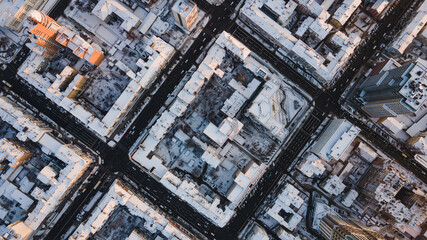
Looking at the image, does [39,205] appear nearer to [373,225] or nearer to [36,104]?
[36,104]

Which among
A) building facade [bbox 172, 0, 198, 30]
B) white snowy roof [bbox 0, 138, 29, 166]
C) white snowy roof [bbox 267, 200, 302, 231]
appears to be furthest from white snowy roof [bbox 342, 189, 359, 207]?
white snowy roof [bbox 0, 138, 29, 166]

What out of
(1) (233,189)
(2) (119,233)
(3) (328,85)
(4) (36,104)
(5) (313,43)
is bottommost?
(2) (119,233)

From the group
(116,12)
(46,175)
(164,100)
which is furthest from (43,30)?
(46,175)

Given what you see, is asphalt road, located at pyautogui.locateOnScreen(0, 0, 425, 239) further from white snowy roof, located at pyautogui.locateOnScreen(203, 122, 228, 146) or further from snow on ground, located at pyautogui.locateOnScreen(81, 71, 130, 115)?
white snowy roof, located at pyautogui.locateOnScreen(203, 122, 228, 146)

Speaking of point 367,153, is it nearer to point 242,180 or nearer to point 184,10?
point 242,180

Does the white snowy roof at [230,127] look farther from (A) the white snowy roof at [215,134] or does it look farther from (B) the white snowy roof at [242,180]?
(B) the white snowy roof at [242,180]

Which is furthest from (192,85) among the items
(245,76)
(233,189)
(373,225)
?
(373,225)
